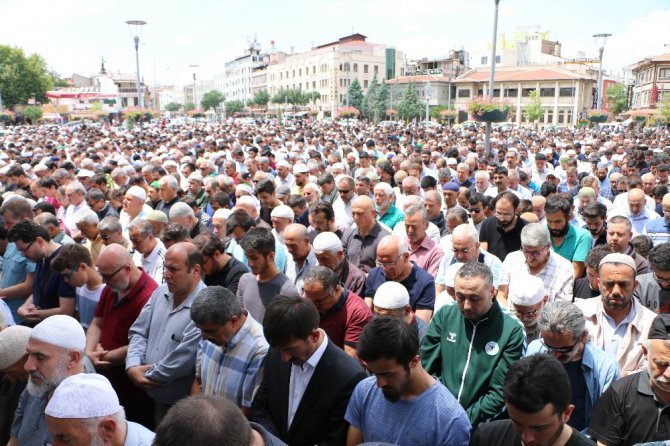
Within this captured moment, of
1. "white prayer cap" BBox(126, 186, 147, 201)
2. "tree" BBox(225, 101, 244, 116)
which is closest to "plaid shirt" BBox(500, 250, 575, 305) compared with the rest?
"white prayer cap" BBox(126, 186, 147, 201)

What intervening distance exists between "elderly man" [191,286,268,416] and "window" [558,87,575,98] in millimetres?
76742

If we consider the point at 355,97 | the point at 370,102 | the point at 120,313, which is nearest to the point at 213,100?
the point at 355,97

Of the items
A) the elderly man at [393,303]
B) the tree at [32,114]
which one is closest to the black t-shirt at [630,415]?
the elderly man at [393,303]

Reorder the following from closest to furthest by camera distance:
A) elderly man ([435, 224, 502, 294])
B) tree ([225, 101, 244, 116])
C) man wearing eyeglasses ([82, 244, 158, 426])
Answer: man wearing eyeglasses ([82, 244, 158, 426])
elderly man ([435, 224, 502, 294])
tree ([225, 101, 244, 116])

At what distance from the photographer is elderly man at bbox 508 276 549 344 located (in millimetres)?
3537

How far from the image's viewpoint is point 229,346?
10.6 feet

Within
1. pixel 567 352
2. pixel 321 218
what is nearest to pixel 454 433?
pixel 567 352

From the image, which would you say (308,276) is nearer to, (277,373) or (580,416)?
(277,373)

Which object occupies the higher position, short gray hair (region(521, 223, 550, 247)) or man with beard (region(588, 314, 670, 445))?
short gray hair (region(521, 223, 550, 247))

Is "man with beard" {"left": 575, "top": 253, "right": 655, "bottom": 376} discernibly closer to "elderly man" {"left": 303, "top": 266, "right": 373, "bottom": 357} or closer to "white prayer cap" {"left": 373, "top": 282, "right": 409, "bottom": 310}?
"white prayer cap" {"left": 373, "top": 282, "right": 409, "bottom": 310}

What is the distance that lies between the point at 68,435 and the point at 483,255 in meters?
3.57

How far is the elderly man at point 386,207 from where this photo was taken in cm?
714

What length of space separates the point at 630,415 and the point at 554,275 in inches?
77.8

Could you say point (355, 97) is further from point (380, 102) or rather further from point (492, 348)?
point (492, 348)
